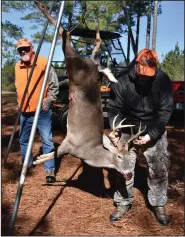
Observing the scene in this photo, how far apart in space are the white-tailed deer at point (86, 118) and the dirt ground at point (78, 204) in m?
0.83

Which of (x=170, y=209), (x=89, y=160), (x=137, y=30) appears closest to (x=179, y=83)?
(x=137, y=30)

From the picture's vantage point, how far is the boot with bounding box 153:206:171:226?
4.31m

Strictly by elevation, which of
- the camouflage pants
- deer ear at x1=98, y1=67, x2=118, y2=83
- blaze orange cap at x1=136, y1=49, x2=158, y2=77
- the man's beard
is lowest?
the camouflage pants

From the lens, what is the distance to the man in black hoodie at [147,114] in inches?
157

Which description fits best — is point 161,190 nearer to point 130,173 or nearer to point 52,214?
point 130,173

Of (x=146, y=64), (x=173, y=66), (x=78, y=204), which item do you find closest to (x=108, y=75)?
(x=146, y=64)

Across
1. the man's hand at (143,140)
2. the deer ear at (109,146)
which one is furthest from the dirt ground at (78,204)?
the man's hand at (143,140)

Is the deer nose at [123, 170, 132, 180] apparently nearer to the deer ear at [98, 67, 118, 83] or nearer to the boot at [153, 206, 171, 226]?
the boot at [153, 206, 171, 226]

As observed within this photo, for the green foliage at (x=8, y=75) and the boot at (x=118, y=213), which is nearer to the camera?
the boot at (x=118, y=213)

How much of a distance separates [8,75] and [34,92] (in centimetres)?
1945

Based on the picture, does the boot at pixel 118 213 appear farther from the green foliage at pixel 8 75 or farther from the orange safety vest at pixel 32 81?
the green foliage at pixel 8 75

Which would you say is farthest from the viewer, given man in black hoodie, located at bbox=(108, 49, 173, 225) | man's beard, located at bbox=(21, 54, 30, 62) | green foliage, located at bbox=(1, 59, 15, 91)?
green foliage, located at bbox=(1, 59, 15, 91)

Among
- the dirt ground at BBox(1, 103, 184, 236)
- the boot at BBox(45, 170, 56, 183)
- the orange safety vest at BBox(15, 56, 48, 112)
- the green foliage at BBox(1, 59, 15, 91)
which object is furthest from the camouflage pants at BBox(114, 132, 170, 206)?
the green foliage at BBox(1, 59, 15, 91)

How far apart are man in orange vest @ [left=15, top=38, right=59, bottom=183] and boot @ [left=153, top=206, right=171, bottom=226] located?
1946 mm
